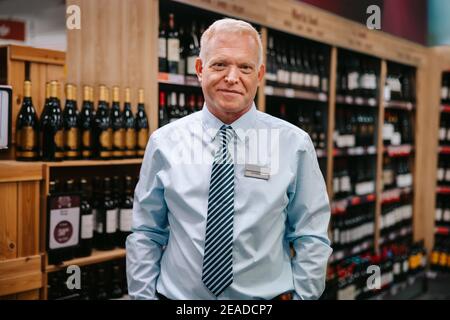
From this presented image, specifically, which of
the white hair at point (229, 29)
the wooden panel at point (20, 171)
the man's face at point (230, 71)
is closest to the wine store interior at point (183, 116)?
the wooden panel at point (20, 171)

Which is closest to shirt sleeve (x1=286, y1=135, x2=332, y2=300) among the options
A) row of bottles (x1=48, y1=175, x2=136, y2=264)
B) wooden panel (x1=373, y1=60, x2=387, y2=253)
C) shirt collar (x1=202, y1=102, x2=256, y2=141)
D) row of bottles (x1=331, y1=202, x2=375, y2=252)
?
shirt collar (x1=202, y1=102, x2=256, y2=141)

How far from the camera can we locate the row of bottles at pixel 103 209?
275cm

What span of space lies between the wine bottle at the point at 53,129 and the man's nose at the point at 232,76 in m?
1.45

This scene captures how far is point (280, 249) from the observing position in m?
1.61

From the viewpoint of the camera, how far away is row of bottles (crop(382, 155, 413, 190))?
17.3 feet

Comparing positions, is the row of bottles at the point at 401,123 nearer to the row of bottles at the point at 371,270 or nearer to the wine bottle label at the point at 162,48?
the row of bottles at the point at 371,270

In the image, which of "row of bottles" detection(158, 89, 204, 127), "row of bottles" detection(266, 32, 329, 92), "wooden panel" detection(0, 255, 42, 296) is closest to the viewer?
"wooden panel" detection(0, 255, 42, 296)

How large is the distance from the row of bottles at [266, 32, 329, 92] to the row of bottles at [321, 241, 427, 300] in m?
1.60

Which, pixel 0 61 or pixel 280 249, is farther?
pixel 0 61

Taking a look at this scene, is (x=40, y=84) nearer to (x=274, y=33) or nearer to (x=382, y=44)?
(x=274, y=33)

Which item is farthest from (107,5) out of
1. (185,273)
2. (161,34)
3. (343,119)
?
(343,119)

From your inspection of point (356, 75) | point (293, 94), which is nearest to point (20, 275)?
point (293, 94)

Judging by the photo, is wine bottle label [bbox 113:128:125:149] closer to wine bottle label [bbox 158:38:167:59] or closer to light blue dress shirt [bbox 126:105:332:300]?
wine bottle label [bbox 158:38:167:59]
